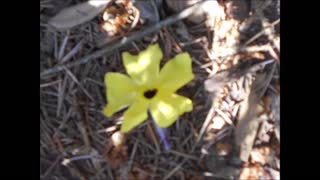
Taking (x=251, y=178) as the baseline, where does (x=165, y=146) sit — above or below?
above

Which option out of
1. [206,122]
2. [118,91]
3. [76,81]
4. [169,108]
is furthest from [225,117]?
[76,81]

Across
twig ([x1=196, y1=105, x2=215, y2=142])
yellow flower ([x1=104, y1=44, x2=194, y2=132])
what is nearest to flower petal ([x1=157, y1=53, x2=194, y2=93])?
yellow flower ([x1=104, y1=44, x2=194, y2=132])

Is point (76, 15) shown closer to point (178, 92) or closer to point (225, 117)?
point (178, 92)

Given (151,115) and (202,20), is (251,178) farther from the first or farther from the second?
(202,20)

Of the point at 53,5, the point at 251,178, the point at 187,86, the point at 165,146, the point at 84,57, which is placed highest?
the point at 53,5

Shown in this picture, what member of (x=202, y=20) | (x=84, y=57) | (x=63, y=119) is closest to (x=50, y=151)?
(x=63, y=119)

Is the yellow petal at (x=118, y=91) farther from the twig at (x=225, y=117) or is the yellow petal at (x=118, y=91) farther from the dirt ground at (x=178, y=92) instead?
the twig at (x=225, y=117)

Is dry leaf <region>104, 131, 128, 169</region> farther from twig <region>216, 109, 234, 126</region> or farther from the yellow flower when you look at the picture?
twig <region>216, 109, 234, 126</region>
